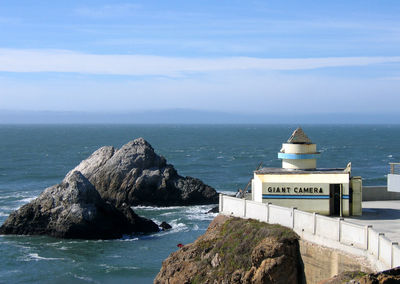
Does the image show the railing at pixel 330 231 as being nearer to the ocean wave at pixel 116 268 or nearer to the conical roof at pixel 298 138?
the conical roof at pixel 298 138

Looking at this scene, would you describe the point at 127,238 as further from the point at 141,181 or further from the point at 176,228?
the point at 141,181

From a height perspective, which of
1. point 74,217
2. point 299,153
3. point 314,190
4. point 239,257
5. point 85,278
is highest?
point 299,153

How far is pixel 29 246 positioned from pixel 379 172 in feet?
165

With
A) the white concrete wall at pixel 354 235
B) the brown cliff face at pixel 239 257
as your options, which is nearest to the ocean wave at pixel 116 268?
the brown cliff face at pixel 239 257

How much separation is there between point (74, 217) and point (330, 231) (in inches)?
967

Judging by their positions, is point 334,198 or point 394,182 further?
point 394,182

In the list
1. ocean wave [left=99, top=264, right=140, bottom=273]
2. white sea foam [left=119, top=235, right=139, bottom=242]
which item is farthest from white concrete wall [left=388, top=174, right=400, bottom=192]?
white sea foam [left=119, top=235, right=139, bottom=242]

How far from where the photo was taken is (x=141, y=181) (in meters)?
54.3

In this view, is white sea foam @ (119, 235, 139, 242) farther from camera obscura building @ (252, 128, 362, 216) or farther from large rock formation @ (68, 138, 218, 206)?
camera obscura building @ (252, 128, 362, 216)

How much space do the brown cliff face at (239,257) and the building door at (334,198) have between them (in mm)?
2983

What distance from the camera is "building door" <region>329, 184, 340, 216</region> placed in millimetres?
21656

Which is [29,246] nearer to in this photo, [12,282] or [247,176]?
[12,282]

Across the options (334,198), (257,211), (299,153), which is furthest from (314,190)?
(299,153)

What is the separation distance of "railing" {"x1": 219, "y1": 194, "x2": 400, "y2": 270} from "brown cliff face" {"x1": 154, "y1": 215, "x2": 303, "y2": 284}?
0.34m
